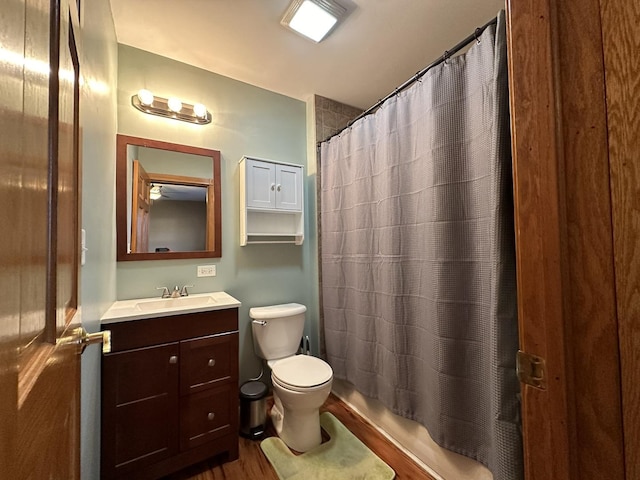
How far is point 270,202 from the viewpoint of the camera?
6.85 feet

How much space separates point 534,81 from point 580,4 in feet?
0.43

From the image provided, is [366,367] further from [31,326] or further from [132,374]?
[31,326]

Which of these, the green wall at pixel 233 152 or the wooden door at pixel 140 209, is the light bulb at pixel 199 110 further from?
the wooden door at pixel 140 209

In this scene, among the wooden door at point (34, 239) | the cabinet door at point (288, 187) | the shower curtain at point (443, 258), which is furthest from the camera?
the cabinet door at point (288, 187)

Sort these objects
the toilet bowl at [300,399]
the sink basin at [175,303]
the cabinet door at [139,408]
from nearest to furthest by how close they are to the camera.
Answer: the cabinet door at [139,408], the toilet bowl at [300,399], the sink basin at [175,303]

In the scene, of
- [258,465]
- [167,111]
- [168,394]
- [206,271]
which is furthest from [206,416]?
[167,111]

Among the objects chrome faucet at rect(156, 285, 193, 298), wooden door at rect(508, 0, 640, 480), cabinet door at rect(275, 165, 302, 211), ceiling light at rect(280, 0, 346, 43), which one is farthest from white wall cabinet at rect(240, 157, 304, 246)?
wooden door at rect(508, 0, 640, 480)

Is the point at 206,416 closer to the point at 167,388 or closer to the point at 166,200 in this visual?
the point at 167,388

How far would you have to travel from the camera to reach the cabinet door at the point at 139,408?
1.24 metres

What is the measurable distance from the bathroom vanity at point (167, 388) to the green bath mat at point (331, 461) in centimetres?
27

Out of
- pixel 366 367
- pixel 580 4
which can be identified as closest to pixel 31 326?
pixel 580 4

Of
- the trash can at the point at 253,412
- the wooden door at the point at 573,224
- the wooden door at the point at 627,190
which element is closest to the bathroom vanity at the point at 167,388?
the trash can at the point at 253,412

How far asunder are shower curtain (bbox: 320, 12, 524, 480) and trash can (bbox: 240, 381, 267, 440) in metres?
0.64

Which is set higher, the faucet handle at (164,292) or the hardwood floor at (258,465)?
the faucet handle at (164,292)
